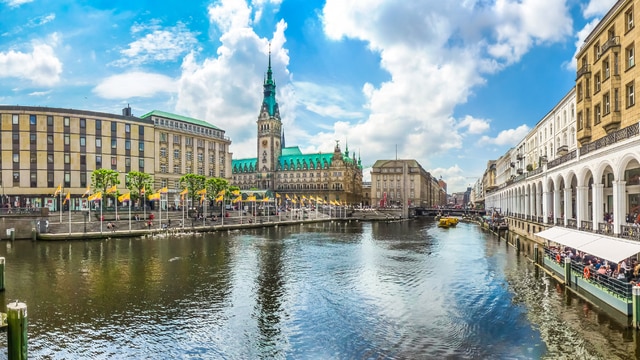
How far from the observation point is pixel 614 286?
82.0 feet

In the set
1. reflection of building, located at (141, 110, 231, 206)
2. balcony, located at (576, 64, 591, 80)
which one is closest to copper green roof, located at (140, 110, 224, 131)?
reflection of building, located at (141, 110, 231, 206)

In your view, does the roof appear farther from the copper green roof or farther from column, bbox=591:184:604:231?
the copper green roof

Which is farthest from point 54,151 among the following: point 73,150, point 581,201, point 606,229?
point 606,229

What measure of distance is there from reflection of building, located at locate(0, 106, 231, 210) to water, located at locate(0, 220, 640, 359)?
183ft

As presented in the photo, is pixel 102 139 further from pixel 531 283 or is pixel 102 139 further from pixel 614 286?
pixel 614 286

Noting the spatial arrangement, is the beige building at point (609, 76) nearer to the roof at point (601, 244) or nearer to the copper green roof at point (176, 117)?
the roof at point (601, 244)

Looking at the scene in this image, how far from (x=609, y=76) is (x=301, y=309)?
37.4 metres

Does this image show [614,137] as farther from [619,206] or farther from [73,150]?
[73,150]

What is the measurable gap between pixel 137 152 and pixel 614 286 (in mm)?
112356

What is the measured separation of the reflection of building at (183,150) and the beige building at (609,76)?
105 meters

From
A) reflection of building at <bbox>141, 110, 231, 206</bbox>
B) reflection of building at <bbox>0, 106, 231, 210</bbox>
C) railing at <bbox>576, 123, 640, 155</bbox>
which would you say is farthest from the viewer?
reflection of building at <bbox>141, 110, 231, 206</bbox>

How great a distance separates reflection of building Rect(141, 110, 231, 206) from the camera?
397ft

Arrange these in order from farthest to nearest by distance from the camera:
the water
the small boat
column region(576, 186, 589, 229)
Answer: the small boat, column region(576, 186, 589, 229), the water

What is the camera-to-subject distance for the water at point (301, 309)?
21234mm
